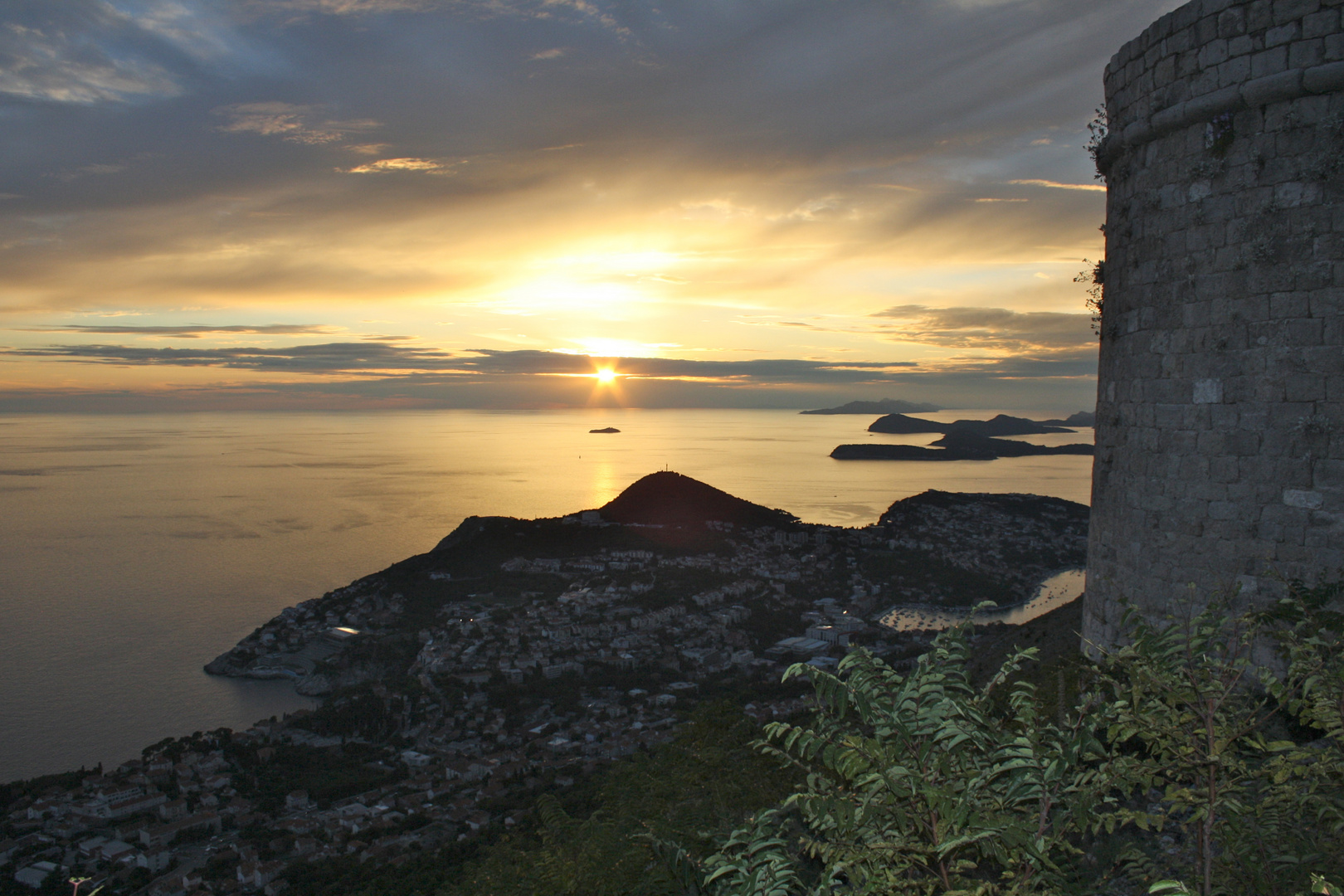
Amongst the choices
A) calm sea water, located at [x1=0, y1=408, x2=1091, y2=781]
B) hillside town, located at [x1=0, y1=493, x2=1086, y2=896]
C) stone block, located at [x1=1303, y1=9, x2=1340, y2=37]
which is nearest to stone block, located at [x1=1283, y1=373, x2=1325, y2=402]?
stone block, located at [x1=1303, y1=9, x2=1340, y2=37]

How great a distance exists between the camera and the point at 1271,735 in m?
6.47

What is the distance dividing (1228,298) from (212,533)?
105 m

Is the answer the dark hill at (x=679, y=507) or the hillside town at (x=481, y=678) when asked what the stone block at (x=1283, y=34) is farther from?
the dark hill at (x=679, y=507)

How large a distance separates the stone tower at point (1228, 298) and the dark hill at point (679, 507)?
61620 millimetres

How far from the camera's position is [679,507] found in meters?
73.2

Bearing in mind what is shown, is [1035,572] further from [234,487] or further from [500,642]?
[234,487]

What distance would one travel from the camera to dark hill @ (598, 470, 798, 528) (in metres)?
70.6

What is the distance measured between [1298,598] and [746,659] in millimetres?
34204

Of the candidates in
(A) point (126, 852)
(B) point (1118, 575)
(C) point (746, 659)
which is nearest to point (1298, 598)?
(B) point (1118, 575)

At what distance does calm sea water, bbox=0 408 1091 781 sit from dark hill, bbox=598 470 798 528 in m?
16.7

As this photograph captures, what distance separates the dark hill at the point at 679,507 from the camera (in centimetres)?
7062

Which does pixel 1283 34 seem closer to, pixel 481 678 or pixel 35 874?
pixel 35 874

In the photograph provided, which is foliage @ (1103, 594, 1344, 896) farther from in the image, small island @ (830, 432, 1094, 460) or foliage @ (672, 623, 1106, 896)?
small island @ (830, 432, 1094, 460)

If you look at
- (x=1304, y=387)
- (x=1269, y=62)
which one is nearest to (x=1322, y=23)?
(x=1269, y=62)
